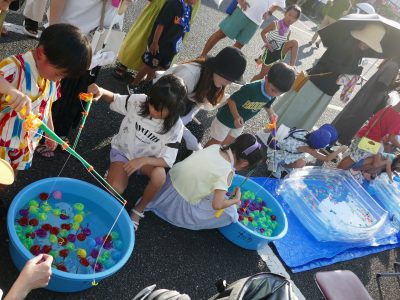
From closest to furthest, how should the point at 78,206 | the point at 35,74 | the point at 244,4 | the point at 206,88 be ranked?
the point at 35,74
the point at 78,206
the point at 206,88
the point at 244,4

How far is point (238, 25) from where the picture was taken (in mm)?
5574

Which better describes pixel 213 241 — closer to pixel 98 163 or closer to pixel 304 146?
pixel 98 163

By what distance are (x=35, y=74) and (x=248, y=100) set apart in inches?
87.8

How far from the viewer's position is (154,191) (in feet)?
9.91

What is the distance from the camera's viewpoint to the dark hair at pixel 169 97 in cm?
272

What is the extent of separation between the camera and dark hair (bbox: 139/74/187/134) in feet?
8.93

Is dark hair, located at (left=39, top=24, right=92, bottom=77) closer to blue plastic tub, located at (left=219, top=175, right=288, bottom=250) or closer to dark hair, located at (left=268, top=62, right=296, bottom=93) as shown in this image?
blue plastic tub, located at (left=219, top=175, right=288, bottom=250)

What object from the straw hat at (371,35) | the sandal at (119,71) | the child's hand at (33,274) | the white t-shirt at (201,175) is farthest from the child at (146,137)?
the straw hat at (371,35)

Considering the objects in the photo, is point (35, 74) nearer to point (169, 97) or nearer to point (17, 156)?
point (17, 156)

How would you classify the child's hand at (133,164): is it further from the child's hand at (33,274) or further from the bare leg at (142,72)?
the bare leg at (142,72)

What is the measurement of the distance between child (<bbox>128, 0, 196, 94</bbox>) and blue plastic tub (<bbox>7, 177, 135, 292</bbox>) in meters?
1.58

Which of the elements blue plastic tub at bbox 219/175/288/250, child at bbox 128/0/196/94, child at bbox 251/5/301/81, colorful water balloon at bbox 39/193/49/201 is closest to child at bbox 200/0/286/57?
child at bbox 251/5/301/81

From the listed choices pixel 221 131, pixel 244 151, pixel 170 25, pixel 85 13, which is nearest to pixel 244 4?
pixel 170 25

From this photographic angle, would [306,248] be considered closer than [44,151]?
No
